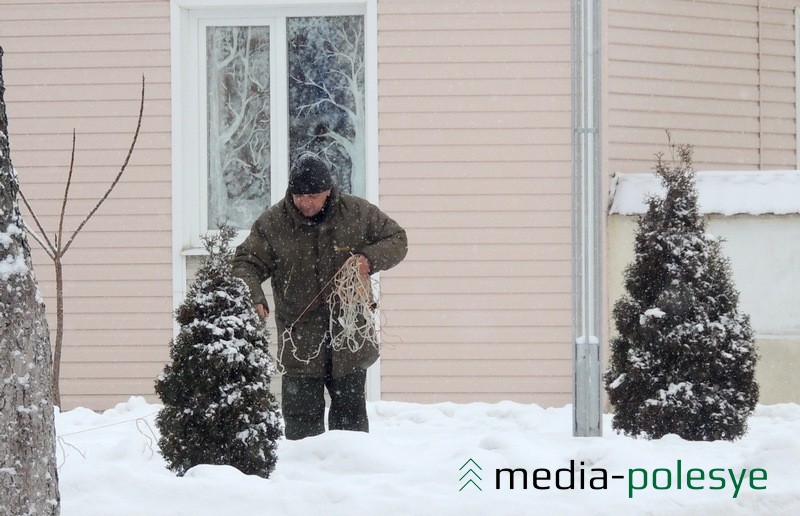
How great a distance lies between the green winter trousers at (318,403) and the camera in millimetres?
5723

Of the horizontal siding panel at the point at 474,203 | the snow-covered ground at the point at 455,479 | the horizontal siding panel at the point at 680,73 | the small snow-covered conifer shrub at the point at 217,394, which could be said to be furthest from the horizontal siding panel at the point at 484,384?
the small snow-covered conifer shrub at the point at 217,394

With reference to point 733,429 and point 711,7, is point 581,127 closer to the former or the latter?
point 733,429

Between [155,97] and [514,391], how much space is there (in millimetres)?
3653

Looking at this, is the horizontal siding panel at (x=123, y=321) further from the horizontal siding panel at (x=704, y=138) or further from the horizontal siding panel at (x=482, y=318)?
the horizontal siding panel at (x=704, y=138)

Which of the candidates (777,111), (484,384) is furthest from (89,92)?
(777,111)

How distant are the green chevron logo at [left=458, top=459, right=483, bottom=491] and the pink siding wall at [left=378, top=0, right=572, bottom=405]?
3.31 m

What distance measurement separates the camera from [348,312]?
553 cm

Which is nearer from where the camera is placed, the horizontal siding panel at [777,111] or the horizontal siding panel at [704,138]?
the horizontal siding panel at [704,138]

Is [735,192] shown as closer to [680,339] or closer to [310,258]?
[680,339]

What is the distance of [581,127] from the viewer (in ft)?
21.9

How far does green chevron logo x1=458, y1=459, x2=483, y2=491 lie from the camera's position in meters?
4.73

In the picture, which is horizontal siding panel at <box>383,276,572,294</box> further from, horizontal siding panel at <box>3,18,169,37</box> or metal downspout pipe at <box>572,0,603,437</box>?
horizontal siding panel at <box>3,18,169,37</box>

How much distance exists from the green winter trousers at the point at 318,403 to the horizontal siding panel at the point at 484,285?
8.70 feet

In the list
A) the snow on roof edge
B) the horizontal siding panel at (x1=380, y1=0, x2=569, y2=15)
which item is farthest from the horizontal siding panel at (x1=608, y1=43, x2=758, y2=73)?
the snow on roof edge
